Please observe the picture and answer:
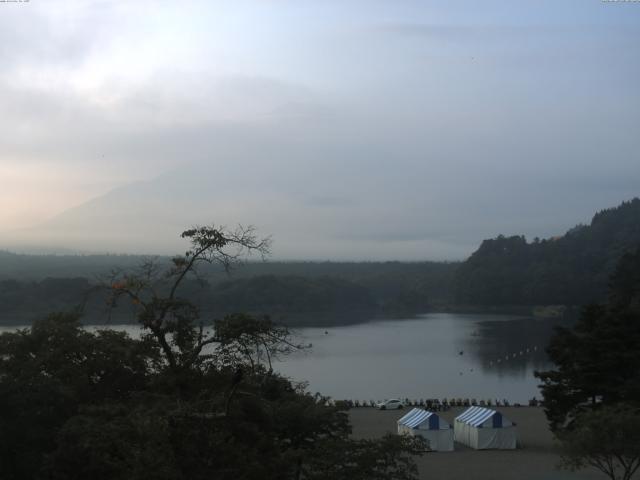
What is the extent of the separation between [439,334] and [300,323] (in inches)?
406

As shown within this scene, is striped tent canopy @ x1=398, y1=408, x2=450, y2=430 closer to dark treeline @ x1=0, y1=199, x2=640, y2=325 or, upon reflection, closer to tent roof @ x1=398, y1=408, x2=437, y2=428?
tent roof @ x1=398, y1=408, x2=437, y2=428

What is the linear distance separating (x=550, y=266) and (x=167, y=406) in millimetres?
71232

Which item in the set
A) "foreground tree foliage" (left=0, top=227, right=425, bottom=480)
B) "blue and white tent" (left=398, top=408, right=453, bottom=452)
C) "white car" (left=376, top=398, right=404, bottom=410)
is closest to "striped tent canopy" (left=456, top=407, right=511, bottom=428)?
"blue and white tent" (left=398, top=408, right=453, bottom=452)

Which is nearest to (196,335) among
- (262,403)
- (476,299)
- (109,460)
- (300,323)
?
(262,403)

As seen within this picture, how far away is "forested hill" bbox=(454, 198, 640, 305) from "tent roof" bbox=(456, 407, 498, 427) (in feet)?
159

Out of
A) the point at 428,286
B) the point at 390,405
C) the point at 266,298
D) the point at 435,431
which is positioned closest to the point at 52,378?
A: the point at 435,431

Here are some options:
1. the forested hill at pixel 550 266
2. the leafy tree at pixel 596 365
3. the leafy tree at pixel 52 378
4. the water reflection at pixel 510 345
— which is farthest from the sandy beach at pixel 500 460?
the forested hill at pixel 550 266

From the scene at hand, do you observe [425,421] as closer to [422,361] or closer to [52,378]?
[52,378]

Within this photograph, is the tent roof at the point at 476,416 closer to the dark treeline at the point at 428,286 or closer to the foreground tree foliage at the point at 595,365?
the foreground tree foliage at the point at 595,365

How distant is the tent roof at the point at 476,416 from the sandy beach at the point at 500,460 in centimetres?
48

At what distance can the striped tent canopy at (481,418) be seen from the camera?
46.7ft

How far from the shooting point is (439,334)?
46031 mm

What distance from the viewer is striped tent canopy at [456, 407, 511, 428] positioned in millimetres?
14227

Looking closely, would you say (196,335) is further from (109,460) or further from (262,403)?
(109,460)
